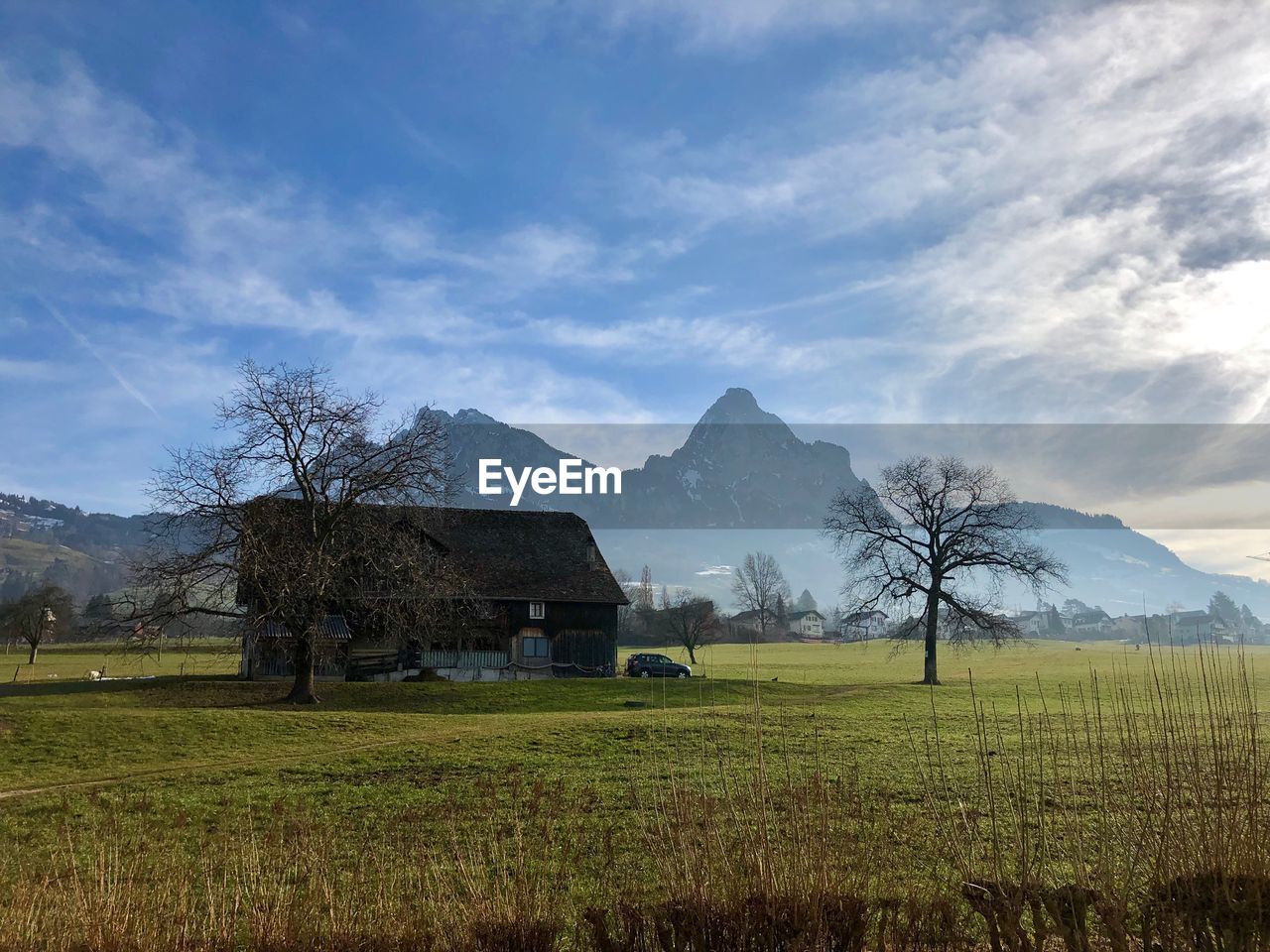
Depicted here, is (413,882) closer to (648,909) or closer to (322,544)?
(648,909)

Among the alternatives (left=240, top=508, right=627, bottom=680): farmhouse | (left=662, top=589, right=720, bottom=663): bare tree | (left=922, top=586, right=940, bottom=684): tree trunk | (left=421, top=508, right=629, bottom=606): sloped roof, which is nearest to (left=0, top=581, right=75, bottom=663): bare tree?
(left=240, top=508, right=627, bottom=680): farmhouse

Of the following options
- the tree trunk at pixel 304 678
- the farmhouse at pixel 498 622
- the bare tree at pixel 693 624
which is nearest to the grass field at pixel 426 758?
the tree trunk at pixel 304 678

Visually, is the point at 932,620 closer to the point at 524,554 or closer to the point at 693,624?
the point at 524,554

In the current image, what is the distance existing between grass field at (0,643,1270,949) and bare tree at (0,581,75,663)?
35.4 metres

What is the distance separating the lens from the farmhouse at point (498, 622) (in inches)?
1711

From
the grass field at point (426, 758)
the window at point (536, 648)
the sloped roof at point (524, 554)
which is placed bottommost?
the grass field at point (426, 758)

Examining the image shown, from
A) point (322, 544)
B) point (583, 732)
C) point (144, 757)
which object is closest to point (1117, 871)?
point (583, 732)

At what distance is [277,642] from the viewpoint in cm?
3316

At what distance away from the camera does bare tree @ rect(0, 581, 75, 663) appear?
6912cm

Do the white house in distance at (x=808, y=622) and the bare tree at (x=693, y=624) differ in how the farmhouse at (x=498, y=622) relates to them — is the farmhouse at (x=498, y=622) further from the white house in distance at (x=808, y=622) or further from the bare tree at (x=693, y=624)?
the white house in distance at (x=808, y=622)

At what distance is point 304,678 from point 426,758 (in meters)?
16.3

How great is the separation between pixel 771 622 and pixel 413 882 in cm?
11673

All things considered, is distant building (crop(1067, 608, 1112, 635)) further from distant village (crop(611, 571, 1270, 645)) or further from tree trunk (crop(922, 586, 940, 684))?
tree trunk (crop(922, 586, 940, 684))

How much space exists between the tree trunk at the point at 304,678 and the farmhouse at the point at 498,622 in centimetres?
554
